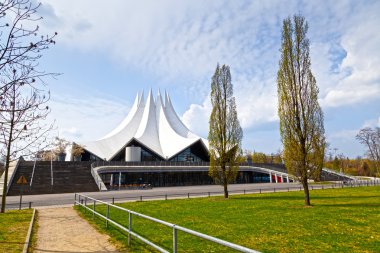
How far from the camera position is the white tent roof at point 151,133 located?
56062mm

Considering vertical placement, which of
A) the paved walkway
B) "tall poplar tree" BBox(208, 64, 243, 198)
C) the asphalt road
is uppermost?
"tall poplar tree" BBox(208, 64, 243, 198)

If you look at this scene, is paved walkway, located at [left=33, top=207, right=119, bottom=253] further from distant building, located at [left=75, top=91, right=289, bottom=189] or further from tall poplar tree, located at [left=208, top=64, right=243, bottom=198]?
distant building, located at [left=75, top=91, right=289, bottom=189]

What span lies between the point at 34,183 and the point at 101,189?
294 inches

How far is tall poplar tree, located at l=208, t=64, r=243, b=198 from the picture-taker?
22.2 m

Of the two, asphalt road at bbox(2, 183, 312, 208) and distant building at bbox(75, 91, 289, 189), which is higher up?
distant building at bbox(75, 91, 289, 189)

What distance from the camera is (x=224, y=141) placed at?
22.4 metres

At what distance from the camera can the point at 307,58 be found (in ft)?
56.7

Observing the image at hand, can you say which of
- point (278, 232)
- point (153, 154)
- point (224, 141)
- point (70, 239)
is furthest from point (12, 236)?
point (153, 154)

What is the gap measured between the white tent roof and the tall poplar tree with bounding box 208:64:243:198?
1269 inches

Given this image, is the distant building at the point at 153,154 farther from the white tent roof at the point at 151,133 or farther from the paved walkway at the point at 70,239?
the paved walkway at the point at 70,239

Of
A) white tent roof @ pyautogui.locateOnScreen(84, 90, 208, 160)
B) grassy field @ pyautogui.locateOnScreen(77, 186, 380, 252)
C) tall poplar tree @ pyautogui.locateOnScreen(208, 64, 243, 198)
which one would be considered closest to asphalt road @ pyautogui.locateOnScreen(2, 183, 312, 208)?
tall poplar tree @ pyautogui.locateOnScreen(208, 64, 243, 198)

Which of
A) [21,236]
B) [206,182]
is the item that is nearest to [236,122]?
[21,236]

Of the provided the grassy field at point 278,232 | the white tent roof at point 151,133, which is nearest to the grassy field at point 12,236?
the grassy field at point 278,232

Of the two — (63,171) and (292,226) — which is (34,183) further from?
(292,226)
